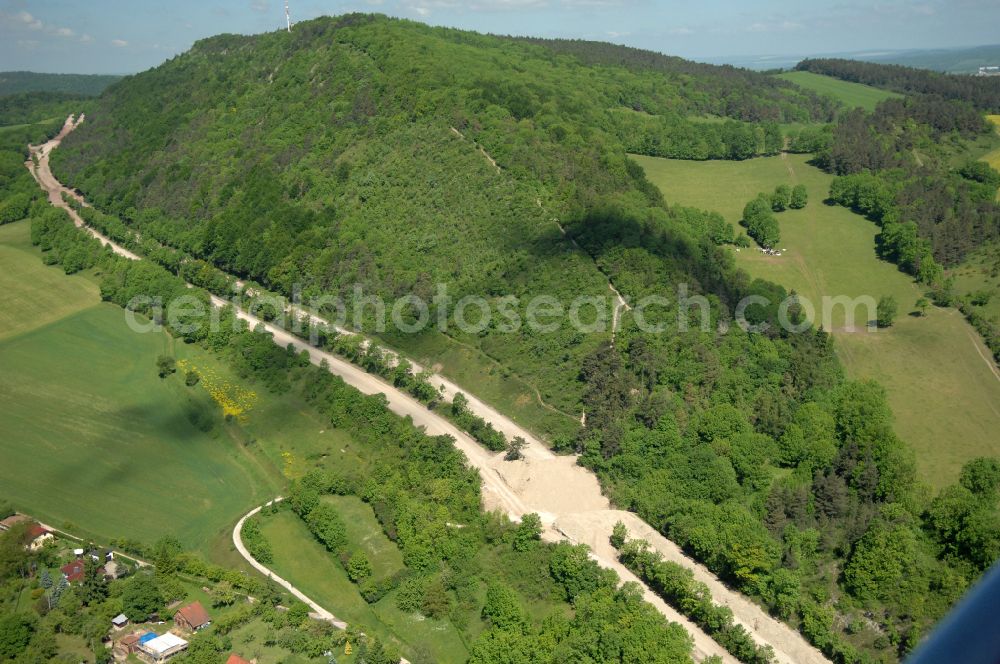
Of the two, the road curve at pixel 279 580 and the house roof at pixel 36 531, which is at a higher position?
the house roof at pixel 36 531

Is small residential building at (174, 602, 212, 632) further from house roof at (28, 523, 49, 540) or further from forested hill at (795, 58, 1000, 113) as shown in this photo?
forested hill at (795, 58, 1000, 113)

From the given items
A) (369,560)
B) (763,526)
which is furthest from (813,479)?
(369,560)

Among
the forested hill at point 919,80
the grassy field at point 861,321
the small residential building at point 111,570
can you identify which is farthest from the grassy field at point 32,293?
the forested hill at point 919,80

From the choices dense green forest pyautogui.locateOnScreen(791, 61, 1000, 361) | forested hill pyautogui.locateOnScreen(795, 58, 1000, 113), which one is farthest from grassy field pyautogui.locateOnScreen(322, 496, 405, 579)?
forested hill pyautogui.locateOnScreen(795, 58, 1000, 113)

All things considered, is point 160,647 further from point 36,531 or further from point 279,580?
point 36,531

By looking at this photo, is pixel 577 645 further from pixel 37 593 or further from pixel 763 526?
pixel 37 593

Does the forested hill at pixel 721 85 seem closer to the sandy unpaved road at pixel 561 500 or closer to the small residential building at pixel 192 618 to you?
the sandy unpaved road at pixel 561 500
